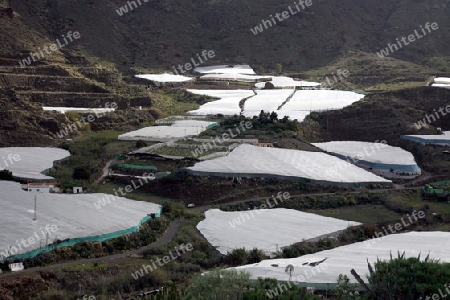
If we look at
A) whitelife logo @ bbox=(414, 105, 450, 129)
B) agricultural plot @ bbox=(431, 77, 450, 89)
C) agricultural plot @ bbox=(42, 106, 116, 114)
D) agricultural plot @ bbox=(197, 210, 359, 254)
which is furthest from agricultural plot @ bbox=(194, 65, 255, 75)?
agricultural plot @ bbox=(197, 210, 359, 254)

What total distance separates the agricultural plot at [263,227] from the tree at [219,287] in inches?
356

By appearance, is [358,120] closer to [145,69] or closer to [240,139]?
[240,139]

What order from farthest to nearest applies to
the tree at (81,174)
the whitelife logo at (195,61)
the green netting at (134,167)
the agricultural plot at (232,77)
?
the whitelife logo at (195,61)
the agricultural plot at (232,77)
the green netting at (134,167)
the tree at (81,174)

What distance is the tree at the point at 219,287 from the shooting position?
18.0m

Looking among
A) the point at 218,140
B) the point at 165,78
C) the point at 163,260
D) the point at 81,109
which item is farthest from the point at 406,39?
the point at 163,260

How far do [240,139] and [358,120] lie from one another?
16687 millimetres

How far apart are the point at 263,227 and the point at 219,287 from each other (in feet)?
44.2

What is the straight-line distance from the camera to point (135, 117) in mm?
62406

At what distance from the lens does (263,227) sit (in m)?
31.7

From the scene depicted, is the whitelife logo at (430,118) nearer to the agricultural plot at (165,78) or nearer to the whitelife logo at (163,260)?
the agricultural plot at (165,78)

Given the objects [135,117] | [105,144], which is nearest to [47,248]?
[105,144]

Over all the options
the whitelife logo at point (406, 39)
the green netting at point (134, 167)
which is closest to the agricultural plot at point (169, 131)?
the green netting at point (134, 167)

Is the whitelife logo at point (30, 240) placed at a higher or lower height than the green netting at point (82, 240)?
higher

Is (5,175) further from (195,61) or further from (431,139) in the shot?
(195,61)
